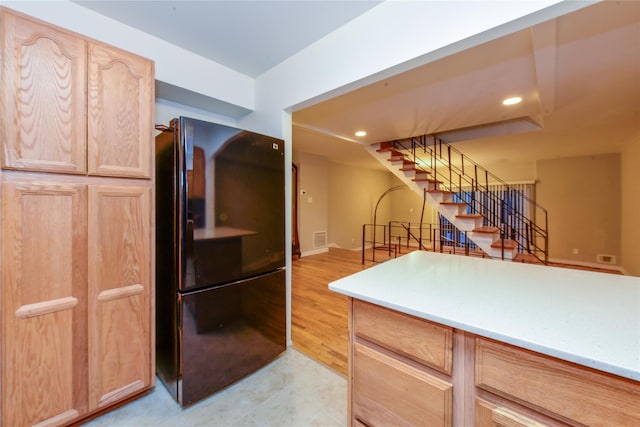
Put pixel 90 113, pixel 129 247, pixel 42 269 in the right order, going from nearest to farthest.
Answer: pixel 42 269, pixel 90 113, pixel 129 247

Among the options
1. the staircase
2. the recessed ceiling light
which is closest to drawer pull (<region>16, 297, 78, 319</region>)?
the recessed ceiling light

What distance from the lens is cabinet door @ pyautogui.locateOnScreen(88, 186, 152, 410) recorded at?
1403mm

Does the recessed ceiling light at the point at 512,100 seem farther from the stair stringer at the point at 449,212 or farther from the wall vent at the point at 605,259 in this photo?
the wall vent at the point at 605,259

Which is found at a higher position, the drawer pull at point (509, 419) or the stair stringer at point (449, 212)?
the stair stringer at point (449, 212)

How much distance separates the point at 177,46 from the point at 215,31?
0.39 meters

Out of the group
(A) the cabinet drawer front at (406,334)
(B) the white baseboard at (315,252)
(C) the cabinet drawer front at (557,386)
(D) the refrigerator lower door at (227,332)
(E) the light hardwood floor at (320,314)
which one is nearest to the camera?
(C) the cabinet drawer front at (557,386)

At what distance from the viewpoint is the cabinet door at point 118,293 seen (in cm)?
140

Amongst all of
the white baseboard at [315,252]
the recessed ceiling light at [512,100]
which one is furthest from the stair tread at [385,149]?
the white baseboard at [315,252]

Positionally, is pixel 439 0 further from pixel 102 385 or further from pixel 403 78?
pixel 102 385

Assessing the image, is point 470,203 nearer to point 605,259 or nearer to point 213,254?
point 605,259

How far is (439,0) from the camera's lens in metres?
1.29

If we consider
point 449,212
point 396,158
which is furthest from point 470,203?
point 396,158

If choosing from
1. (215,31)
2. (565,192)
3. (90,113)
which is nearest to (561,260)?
(565,192)

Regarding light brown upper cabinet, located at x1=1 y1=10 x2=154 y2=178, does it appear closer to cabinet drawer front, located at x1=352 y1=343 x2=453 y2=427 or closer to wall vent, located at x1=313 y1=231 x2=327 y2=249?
cabinet drawer front, located at x1=352 y1=343 x2=453 y2=427
